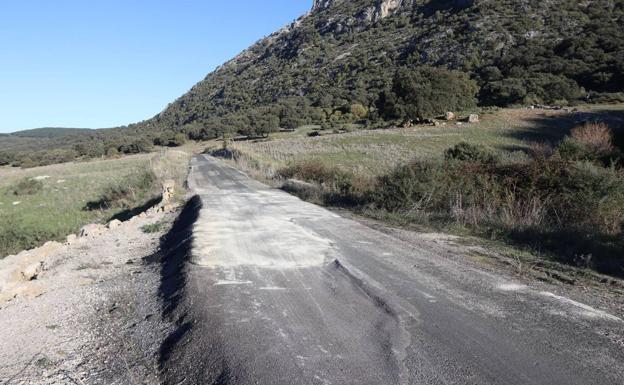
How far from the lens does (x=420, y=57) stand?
309 ft

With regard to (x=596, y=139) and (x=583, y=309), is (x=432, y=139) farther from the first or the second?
(x=583, y=309)

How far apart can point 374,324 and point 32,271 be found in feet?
22.8

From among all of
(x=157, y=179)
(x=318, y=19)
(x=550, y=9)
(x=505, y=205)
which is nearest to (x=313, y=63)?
(x=318, y=19)

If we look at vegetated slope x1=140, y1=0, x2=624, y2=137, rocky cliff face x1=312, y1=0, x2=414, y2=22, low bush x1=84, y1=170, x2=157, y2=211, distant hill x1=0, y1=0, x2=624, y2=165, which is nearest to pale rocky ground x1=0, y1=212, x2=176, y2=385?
low bush x1=84, y1=170, x2=157, y2=211

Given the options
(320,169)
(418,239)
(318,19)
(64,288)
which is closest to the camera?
(64,288)

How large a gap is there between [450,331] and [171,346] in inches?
101

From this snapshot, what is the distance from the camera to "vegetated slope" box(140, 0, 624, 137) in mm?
69500

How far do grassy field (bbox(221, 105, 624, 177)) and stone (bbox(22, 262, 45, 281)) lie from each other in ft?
68.3

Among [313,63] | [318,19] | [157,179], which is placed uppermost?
[318,19]

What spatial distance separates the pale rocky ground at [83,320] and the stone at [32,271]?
2 centimetres

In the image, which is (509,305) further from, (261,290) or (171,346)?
(171,346)

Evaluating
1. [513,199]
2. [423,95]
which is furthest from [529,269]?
[423,95]

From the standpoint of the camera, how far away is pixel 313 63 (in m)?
124

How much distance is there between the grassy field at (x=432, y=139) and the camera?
115 feet
